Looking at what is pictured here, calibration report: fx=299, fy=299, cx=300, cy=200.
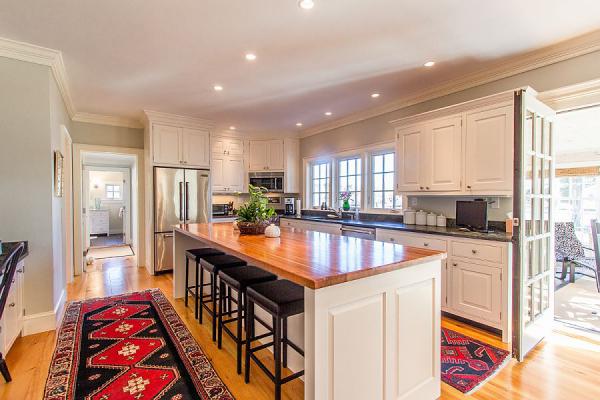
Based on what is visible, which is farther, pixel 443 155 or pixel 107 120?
pixel 107 120

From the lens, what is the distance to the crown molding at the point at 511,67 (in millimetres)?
2535

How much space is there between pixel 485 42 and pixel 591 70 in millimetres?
902

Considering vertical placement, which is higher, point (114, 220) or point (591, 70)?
point (591, 70)

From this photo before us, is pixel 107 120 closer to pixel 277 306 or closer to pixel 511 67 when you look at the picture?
pixel 277 306

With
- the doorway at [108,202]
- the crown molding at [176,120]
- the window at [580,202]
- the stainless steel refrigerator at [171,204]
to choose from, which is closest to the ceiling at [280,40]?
the crown molding at [176,120]

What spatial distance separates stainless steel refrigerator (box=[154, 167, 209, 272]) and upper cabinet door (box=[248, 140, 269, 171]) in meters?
1.29

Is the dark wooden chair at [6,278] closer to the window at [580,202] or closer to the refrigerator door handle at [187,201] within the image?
the refrigerator door handle at [187,201]

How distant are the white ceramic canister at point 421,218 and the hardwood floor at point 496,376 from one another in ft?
A: 3.88

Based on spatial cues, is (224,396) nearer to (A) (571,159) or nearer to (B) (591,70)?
(B) (591,70)

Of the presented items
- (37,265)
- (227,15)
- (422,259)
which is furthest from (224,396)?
(227,15)

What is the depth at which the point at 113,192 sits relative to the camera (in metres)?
9.76

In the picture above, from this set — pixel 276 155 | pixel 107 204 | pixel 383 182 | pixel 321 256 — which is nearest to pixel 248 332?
pixel 321 256

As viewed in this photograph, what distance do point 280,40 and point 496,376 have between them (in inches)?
120

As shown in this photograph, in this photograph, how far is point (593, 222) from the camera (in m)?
3.75
